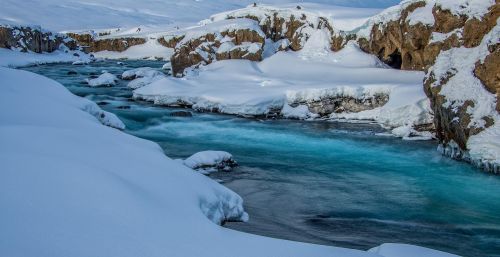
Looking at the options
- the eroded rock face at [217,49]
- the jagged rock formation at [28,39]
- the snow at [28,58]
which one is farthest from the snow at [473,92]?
the jagged rock formation at [28,39]

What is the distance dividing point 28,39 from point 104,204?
221ft

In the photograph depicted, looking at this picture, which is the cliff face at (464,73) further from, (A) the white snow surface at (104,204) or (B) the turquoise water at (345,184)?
(A) the white snow surface at (104,204)

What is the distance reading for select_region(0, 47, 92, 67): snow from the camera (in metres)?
53.8

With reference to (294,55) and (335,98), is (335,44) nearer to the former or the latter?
(294,55)

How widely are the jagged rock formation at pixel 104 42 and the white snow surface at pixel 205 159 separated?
75268 mm

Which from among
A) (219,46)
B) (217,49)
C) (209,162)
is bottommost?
(209,162)

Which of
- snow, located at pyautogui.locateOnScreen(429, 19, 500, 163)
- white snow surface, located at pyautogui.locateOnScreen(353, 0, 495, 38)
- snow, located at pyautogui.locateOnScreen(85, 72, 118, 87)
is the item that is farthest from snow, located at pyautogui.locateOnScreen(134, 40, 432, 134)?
snow, located at pyautogui.locateOnScreen(85, 72, 118, 87)

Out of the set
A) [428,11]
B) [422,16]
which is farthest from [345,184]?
[428,11]

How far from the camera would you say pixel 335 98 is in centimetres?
2612

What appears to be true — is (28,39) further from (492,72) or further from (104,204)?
(104,204)

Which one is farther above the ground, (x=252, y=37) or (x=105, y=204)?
(x=252, y=37)

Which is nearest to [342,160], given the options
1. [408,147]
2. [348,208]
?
[408,147]

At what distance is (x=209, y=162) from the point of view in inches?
604

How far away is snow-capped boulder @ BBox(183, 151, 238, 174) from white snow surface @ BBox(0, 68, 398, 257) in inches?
225
